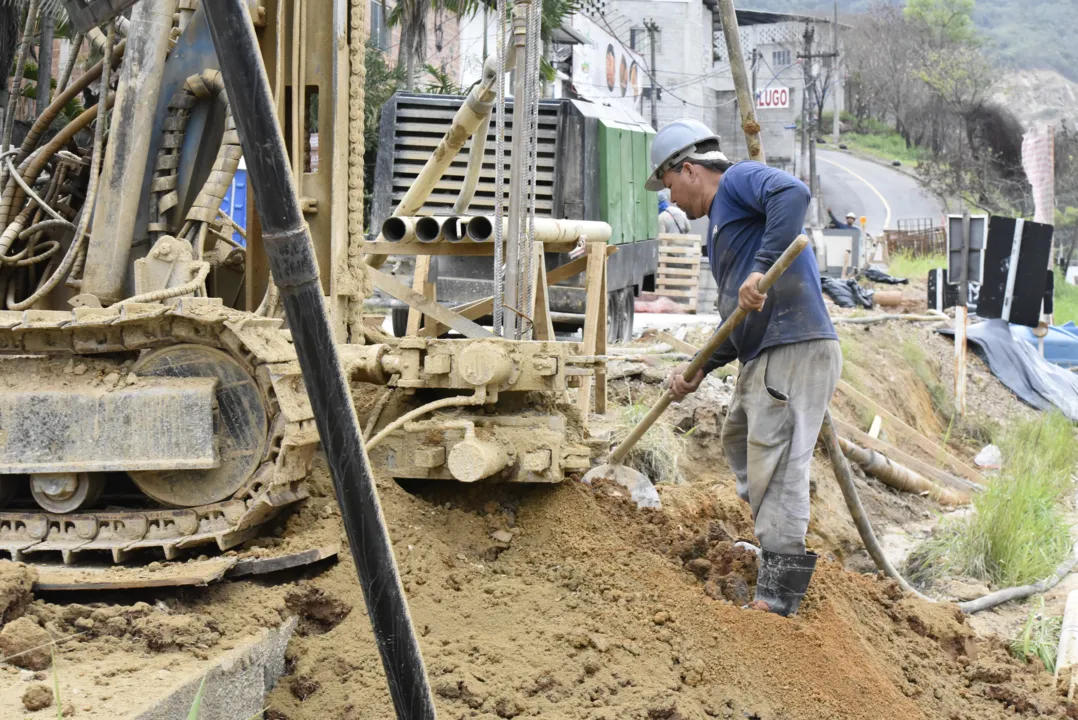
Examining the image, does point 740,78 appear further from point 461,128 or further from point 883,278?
point 883,278

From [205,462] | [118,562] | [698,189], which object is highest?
[698,189]

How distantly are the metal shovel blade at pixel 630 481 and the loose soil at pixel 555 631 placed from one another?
24cm

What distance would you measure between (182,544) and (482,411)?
55.6 inches

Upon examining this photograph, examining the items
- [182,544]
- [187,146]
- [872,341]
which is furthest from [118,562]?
[872,341]

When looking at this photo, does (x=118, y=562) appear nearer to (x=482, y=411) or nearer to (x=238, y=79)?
(x=482, y=411)

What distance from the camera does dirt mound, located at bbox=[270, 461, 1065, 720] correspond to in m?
4.16

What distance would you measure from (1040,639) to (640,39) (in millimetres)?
44316

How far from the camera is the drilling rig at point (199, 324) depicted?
464 centimetres

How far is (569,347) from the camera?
529cm

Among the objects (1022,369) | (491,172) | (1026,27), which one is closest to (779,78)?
(1022,369)

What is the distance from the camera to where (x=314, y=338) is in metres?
2.85

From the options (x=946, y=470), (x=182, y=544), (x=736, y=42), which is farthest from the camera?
(x=946, y=470)

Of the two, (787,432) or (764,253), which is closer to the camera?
(764,253)

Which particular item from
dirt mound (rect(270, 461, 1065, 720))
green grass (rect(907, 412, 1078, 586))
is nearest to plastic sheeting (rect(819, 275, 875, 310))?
green grass (rect(907, 412, 1078, 586))
